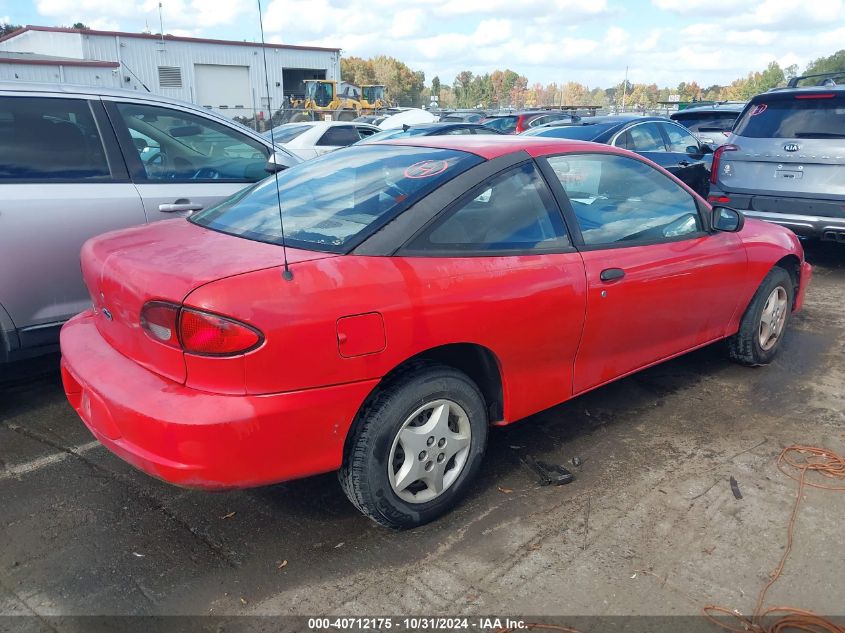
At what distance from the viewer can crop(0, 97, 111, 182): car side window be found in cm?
388

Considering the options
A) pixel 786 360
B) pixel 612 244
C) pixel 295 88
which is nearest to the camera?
pixel 612 244

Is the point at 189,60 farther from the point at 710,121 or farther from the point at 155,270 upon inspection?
the point at 155,270

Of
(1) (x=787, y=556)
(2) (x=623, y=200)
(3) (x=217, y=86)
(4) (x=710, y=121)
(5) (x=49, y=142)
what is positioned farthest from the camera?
(3) (x=217, y=86)

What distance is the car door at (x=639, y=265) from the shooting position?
3402mm

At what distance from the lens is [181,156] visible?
4.59 meters

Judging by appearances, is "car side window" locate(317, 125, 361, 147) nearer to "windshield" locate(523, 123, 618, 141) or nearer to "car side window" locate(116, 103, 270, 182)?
"windshield" locate(523, 123, 618, 141)

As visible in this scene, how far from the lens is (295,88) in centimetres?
4391

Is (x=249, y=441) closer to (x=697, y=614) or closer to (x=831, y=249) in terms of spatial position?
(x=697, y=614)

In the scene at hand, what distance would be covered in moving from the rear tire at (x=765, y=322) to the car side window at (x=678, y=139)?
4.99 m

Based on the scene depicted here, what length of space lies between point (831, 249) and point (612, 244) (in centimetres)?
637

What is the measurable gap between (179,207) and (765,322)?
3758mm

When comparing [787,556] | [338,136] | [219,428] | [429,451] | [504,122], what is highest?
[504,122]

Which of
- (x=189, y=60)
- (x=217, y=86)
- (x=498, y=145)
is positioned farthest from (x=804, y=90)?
(x=189, y=60)

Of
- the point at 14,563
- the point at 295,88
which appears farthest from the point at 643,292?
the point at 295,88
